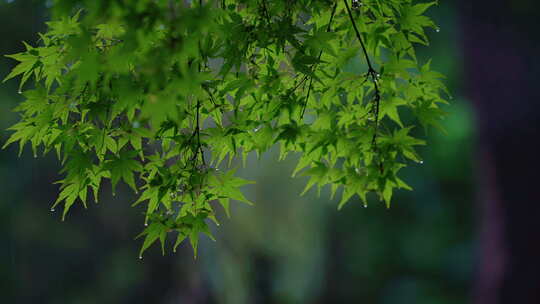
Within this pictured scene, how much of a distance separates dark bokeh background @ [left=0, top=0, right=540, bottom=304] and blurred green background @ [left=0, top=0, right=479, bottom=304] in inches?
0.5

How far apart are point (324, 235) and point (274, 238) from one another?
109 cm

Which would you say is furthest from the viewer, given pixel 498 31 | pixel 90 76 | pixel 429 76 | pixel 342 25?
pixel 498 31

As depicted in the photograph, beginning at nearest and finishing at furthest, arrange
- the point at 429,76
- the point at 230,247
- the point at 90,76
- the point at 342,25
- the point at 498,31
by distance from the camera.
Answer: the point at 90,76 → the point at 342,25 → the point at 429,76 → the point at 498,31 → the point at 230,247

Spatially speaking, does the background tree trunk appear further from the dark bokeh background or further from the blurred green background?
the blurred green background

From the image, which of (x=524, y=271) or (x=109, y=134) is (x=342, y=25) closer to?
(x=109, y=134)

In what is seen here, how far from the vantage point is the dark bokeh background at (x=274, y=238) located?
586 centimetres

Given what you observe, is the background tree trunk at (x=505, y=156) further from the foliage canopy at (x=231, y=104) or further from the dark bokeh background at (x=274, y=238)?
the foliage canopy at (x=231, y=104)

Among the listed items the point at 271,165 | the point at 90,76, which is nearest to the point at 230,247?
the point at 271,165

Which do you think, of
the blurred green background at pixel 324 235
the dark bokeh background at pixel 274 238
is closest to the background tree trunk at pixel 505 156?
the dark bokeh background at pixel 274 238

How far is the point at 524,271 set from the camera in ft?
12.5

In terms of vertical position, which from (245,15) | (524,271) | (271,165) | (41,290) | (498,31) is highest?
(498,31)

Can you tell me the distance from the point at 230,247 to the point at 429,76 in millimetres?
4390

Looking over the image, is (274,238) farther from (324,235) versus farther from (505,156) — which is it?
(505,156)

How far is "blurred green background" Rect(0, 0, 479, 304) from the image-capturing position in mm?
6789
